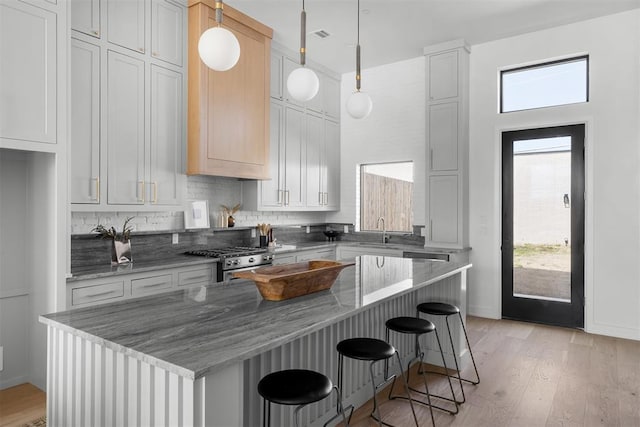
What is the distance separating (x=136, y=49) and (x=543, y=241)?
15.8 feet

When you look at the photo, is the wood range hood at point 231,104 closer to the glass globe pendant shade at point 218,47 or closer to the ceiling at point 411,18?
the ceiling at point 411,18

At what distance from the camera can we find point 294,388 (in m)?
1.65

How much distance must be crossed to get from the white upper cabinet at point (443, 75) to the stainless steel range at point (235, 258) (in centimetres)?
299

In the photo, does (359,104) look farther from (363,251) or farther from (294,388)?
(363,251)

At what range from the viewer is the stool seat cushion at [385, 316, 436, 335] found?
103 inches

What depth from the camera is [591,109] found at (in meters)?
4.52

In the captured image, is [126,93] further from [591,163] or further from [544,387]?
[591,163]

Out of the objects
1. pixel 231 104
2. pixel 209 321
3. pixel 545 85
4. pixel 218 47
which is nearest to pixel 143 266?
pixel 231 104

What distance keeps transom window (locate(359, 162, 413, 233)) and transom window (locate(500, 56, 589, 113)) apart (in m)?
1.57

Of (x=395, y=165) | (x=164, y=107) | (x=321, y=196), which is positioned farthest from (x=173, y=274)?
(x=395, y=165)

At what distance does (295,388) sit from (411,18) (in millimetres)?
4152

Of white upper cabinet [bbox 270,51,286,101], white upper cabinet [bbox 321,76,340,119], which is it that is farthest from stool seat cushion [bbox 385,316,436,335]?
white upper cabinet [bbox 321,76,340,119]

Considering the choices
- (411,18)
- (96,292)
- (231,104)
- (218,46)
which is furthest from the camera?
(411,18)

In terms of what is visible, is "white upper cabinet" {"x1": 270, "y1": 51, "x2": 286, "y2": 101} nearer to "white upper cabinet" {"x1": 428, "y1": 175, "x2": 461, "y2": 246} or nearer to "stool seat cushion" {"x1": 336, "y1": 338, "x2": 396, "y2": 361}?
"white upper cabinet" {"x1": 428, "y1": 175, "x2": 461, "y2": 246}
